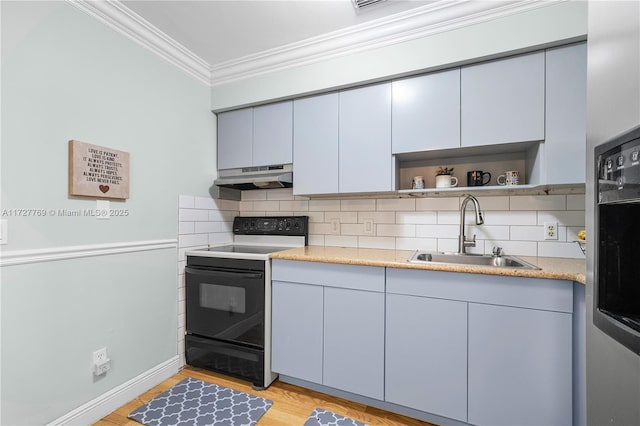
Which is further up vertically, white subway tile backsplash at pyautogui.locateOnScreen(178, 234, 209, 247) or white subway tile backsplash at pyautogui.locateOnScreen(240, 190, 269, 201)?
white subway tile backsplash at pyautogui.locateOnScreen(240, 190, 269, 201)

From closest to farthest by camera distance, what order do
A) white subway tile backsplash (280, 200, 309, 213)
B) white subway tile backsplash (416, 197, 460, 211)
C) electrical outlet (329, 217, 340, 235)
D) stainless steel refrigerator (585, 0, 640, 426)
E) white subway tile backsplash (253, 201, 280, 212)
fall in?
stainless steel refrigerator (585, 0, 640, 426) < white subway tile backsplash (416, 197, 460, 211) < electrical outlet (329, 217, 340, 235) < white subway tile backsplash (280, 200, 309, 213) < white subway tile backsplash (253, 201, 280, 212)

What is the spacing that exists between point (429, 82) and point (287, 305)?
1688 millimetres

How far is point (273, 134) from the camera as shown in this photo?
229cm

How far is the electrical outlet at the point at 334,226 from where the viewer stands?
240cm

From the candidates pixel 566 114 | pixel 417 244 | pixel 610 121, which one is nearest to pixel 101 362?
pixel 417 244


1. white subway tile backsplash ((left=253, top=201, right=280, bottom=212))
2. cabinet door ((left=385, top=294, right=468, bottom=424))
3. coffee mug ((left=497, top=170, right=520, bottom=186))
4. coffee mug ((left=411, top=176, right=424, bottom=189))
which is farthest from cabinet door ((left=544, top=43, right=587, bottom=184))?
white subway tile backsplash ((left=253, top=201, right=280, bottom=212))

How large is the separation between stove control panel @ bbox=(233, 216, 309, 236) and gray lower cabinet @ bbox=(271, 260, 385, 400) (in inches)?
22.1

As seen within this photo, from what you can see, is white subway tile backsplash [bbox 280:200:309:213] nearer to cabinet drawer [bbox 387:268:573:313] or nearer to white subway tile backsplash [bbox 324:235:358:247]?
white subway tile backsplash [bbox 324:235:358:247]

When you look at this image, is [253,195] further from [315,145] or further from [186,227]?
[315,145]

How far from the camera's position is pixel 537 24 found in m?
1.53

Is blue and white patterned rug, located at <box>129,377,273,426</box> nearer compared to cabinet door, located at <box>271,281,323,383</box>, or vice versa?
blue and white patterned rug, located at <box>129,377,273,426</box>

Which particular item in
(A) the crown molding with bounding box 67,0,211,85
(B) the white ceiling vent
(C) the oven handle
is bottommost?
(C) the oven handle

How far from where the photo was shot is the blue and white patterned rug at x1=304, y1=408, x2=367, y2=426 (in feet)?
5.27

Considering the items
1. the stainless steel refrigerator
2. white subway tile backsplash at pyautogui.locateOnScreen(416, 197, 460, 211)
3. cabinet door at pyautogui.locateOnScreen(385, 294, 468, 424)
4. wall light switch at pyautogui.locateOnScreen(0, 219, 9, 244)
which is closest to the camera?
the stainless steel refrigerator
